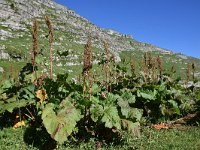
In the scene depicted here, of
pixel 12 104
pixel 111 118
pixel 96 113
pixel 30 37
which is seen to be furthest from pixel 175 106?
pixel 30 37

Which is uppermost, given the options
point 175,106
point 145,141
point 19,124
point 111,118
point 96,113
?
point 175,106

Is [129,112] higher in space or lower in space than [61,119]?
higher

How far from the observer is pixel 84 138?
13.7 meters

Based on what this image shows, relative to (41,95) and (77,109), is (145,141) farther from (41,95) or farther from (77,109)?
(41,95)

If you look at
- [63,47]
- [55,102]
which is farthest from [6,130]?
[63,47]

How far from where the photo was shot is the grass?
1311 cm

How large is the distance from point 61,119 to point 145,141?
10.6ft

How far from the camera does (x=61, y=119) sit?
1282 cm

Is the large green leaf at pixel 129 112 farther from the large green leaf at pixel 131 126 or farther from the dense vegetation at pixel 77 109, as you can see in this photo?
the large green leaf at pixel 131 126

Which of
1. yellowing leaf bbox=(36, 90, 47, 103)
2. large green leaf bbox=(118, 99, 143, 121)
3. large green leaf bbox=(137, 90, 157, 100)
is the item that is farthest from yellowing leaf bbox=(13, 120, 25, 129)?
large green leaf bbox=(137, 90, 157, 100)

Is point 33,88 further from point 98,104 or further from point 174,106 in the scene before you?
point 174,106

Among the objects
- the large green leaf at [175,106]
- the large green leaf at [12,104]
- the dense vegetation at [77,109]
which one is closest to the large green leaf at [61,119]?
the dense vegetation at [77,109]

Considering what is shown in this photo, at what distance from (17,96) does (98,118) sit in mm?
4036

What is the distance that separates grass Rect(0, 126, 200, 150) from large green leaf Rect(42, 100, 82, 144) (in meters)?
0.73
